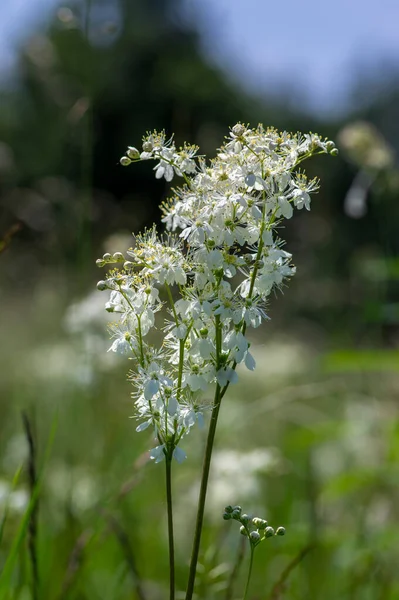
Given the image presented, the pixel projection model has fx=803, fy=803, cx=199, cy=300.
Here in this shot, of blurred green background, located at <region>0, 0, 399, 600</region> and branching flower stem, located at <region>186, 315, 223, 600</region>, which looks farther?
blurred green background, located at <region>0, 0, 399, 600</region>

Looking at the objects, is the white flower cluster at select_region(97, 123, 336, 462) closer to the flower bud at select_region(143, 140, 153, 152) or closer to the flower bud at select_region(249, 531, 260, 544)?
the flower bud at select_region(143, 140, 153, 152)

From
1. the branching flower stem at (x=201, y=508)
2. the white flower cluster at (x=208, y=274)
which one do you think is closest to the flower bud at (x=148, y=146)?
the white flower cluster at (x=208, y=274)

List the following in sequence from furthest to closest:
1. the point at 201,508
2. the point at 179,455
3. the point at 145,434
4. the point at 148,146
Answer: the point at 145,434 → the point at 148,146 → the point at 179,455 → the point at 201,508

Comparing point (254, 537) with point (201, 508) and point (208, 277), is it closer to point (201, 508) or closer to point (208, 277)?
point (201, 508)

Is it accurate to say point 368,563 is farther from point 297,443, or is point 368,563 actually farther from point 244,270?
point 244,270

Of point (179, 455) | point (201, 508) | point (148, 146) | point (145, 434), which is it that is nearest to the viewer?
point (201, 508)

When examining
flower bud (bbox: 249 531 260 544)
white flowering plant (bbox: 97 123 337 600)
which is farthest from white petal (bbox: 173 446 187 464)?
flower bud (bbox: 249 531 260 544)

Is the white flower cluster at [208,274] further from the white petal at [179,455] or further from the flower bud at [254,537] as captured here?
the flower bud at [254,537]

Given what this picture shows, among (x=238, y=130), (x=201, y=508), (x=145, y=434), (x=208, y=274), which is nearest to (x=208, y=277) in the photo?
(x=208, y=274)
